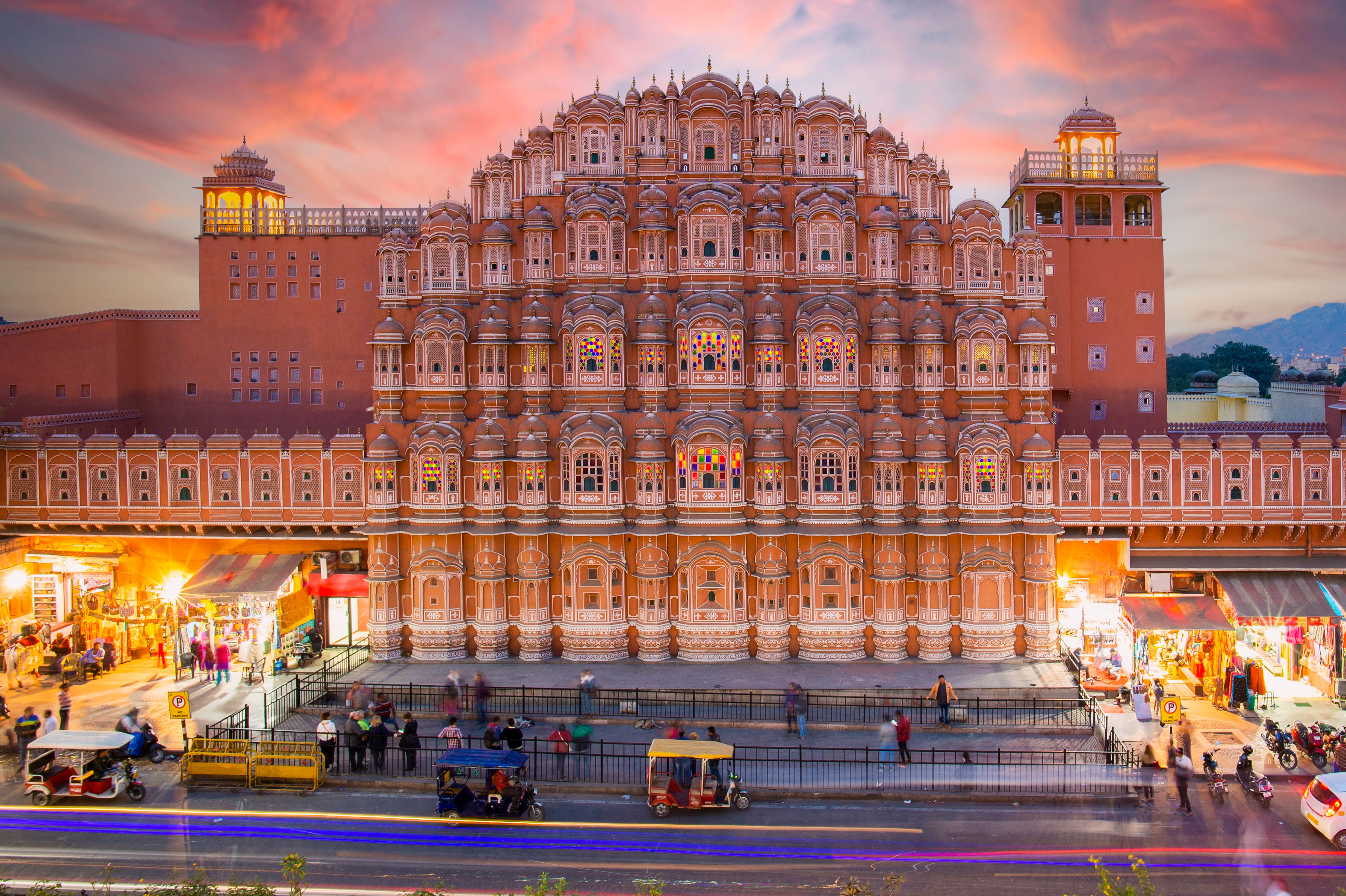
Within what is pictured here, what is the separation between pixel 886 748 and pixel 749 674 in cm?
810

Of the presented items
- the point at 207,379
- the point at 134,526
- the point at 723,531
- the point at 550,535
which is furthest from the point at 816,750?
the point at 207,379

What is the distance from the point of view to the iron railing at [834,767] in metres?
25.6

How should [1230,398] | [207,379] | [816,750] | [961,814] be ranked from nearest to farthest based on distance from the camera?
[961,814] → [816,750] → [207,379] → [1230,398]

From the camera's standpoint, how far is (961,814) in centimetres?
2431

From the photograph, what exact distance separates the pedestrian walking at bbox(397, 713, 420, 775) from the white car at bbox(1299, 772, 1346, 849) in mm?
22541

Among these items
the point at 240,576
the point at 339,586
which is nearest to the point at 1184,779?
the point at 339,586

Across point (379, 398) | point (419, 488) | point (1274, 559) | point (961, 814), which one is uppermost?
point (379, 398)

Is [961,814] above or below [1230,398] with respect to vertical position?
below

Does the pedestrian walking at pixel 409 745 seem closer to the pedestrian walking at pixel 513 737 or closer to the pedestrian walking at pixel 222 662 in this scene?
the pedestrian walking at pixel 513 737

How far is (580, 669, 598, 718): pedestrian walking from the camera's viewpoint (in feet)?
101

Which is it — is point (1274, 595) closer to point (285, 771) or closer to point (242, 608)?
point (285, 771)

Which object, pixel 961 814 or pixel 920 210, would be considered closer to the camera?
pixel 961 814

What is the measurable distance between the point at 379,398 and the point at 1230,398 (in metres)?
51.9

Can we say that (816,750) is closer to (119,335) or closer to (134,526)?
(134,526)
